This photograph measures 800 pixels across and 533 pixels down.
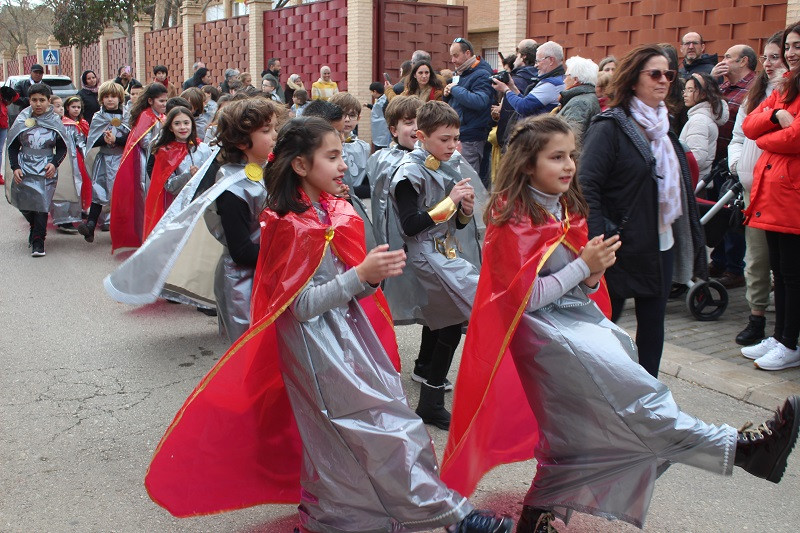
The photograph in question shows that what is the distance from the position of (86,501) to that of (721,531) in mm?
2672

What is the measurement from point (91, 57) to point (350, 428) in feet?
131

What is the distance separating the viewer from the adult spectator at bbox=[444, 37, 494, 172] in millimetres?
9953

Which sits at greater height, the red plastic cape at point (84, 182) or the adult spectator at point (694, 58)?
the adult spectator at point (694, 58)

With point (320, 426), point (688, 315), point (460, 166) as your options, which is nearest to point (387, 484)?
point (320, 426)

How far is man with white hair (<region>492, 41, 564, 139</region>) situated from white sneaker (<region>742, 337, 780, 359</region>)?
3.77 m

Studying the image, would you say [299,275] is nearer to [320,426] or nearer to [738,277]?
[320,426]

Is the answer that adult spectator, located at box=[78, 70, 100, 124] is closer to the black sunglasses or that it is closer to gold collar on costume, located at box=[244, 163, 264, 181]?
gold collar on costume, located at box=[244, 163, 264, 181]

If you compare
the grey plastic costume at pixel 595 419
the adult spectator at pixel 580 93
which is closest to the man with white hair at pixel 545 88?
the adult spectator at pixel 580 93

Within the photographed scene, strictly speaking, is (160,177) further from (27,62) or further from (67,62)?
(27,62)

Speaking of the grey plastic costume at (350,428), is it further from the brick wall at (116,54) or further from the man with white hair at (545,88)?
the brick wall at (116,54)

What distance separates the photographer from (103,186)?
34.7 ft

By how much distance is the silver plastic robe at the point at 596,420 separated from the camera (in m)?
2.98

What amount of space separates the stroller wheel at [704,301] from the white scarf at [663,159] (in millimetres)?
2445

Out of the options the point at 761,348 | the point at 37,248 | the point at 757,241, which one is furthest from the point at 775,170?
the point at 37,248
